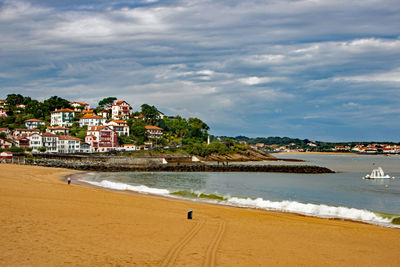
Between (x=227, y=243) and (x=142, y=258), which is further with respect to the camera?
(x=227, y=243)

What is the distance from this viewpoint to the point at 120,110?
123438 mm

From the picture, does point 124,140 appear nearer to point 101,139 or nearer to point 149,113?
point 101,139

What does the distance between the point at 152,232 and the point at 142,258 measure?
3.76 meters

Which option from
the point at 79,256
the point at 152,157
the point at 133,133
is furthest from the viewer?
the point at 133,133

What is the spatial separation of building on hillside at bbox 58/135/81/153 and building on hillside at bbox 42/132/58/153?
974 millimetres

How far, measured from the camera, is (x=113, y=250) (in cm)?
1093

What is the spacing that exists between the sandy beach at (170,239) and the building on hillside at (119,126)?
87801 mm

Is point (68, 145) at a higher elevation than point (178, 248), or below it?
higher

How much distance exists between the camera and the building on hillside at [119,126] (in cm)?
10575

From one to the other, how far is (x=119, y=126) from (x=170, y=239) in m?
97.4

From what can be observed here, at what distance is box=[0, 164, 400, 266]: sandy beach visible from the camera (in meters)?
10.3

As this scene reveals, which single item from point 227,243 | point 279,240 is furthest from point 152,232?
point 279,240

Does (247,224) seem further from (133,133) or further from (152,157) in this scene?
(133,133)

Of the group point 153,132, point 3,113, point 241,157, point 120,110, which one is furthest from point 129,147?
point 3,113
